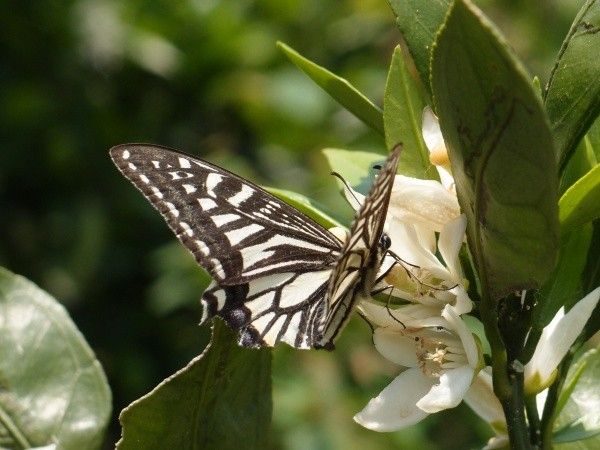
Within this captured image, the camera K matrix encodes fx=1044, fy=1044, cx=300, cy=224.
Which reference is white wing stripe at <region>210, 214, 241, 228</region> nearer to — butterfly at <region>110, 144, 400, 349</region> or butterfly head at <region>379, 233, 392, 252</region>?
butterfly at <region>110, 144, 400, 349</region>

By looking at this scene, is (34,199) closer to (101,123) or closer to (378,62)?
(101,123)

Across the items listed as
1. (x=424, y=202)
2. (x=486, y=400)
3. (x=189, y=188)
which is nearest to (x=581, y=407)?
(x=486, y=400)

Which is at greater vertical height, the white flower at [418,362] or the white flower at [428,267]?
the white flower at [428,267]

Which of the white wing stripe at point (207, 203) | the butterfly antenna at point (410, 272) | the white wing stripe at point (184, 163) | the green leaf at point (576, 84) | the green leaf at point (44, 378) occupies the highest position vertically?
the green leaf at point (576, 84)

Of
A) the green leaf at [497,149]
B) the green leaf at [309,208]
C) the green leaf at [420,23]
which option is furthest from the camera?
the green leaf at [309,208]

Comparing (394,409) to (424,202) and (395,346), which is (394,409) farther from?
(424,202)

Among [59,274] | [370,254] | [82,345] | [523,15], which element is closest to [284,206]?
[370,254]

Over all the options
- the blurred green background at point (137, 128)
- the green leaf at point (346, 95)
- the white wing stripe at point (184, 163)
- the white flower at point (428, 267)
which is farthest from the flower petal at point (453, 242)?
the blurred green background at point (137, 128)

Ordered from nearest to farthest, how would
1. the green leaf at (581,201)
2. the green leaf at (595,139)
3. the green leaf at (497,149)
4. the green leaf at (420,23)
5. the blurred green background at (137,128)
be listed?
the green leaf at (497,149), the green leaf at (581,201), the green leaf at (420,23), the green leaf at (595,139), the blurred green background at (137,128)

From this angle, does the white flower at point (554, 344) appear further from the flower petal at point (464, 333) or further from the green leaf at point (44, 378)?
the green leaf at point (44, 378)
